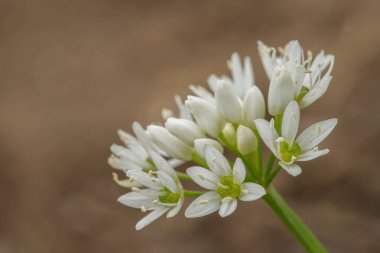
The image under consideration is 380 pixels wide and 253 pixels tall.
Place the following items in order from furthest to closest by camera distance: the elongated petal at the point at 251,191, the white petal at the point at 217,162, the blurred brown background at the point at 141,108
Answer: the blurred brown background at the point at 141,108, the white petal at the point at 217,162, the elongated petal at the point at 251,191

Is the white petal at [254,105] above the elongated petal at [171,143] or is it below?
below

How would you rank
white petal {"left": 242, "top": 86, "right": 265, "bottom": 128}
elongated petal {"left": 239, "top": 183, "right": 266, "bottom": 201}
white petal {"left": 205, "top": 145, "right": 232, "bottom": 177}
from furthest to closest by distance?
white petal {"left": 242, "top": 86, "right": 265, "bottom": 128} < white petal {"left": 205, "top": 145, "right": 232, "bottom": 177} < elongated petal {"left": 239, "top": 183, "right": 266, "bottom": 201}

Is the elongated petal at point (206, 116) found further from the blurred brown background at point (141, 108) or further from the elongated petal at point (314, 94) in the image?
the blurred brown background at point (141, 108)

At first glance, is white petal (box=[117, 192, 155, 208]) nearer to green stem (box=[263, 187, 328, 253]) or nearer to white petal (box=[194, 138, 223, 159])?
white petal (box=[194, 138, 223, 159])

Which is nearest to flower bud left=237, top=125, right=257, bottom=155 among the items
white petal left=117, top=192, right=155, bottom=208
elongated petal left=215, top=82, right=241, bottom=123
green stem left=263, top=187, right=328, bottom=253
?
elongated petal left=215, top=82, right=241, bottom=123

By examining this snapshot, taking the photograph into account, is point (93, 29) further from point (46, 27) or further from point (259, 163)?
point (259, 163)

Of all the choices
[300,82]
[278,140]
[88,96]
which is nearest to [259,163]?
[278,140]

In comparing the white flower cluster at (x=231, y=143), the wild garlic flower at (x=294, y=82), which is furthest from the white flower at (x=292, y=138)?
the wild garlic flower at (x=294, y=82)
